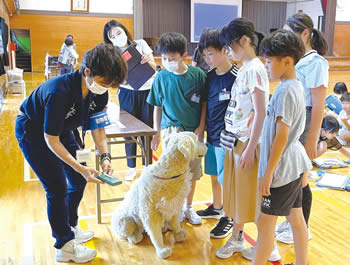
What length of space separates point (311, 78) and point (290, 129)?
564 mm

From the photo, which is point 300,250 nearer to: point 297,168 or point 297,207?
point 297,207

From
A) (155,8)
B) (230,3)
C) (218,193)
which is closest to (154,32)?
(155,8)

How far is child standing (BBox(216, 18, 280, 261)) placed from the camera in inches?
75.8

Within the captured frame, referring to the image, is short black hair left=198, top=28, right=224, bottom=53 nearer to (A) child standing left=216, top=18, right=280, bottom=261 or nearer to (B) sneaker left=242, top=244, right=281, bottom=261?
(A) child standing left=216, top=18, right=280, bottom=261

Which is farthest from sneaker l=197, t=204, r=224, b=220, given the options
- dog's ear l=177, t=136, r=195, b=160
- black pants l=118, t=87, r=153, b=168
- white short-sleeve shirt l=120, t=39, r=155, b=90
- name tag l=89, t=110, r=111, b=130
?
white short-sleeve shirt l=120, t=39, r=155, b=90

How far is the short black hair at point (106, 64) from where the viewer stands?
169 cm

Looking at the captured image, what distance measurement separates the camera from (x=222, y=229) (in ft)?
8.33

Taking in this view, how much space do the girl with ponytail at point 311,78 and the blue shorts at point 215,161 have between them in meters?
0.49

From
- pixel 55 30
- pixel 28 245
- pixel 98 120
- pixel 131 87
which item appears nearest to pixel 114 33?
pixel 131 87

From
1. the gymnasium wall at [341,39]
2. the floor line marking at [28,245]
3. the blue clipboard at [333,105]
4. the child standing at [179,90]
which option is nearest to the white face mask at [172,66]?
the child standing at [179,90]

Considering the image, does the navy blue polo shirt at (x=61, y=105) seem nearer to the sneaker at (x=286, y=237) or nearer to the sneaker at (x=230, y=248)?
the sneaker at (x=230, y=248)

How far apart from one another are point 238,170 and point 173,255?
71 centimetres

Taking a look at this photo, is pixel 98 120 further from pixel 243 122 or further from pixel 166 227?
pixel 166 227

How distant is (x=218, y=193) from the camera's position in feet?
9.01
